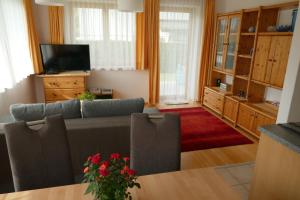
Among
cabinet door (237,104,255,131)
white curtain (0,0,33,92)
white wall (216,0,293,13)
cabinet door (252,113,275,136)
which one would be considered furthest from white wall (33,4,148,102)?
cabinet door (252,113,275,136)

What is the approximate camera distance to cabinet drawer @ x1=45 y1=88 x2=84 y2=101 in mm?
4551

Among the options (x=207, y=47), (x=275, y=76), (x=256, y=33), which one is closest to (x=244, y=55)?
(x=256, y=33)

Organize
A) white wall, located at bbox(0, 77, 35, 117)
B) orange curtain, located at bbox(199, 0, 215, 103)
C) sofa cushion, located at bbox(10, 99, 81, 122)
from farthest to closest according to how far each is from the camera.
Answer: orange curtain, located at bbox(199, 0, 215, 103)
white wall, located at bbox(0, 77, 35, 117)
sofa cushion, located at bbox(10, 99, 81, 122)

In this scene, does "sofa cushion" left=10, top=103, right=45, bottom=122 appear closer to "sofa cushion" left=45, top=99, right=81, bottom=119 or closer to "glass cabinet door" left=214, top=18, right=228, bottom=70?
"sofa cushion" left=45, top=99, right=81, bottom=119

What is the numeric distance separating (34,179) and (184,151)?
218 centimetres

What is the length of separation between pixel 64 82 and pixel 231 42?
11.2 ft

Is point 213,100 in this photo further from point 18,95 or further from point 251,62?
point 18,95

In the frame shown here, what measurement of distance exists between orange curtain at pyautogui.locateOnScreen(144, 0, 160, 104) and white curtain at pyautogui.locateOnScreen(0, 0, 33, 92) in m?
2.38

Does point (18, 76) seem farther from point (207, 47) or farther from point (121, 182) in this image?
point (207, 47)

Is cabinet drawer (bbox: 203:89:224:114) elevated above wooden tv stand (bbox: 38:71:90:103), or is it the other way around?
wooden tv stand (bbox: 38:71:90:103)

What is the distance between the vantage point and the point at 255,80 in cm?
372

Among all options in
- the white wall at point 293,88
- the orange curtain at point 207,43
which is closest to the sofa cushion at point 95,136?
the white wall at point 293,88

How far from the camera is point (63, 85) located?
456 cm

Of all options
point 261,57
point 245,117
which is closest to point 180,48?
point 261,57
